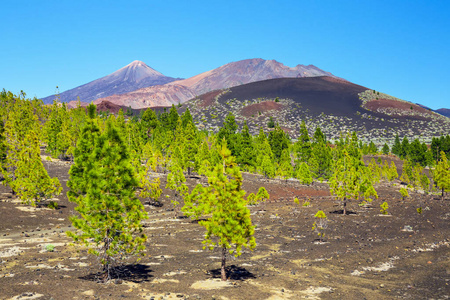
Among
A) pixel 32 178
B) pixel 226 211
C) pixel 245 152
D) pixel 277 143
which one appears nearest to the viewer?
pixel 226 211

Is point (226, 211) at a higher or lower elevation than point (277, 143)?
lower

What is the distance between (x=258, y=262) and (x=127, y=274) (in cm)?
850

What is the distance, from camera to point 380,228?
1324 inches

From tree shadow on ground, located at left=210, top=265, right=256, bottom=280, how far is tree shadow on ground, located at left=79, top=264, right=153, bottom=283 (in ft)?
12.1

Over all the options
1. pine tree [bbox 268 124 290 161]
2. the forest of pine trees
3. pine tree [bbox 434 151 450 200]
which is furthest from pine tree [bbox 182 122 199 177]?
pine tree [bbox 434 151 450 200]

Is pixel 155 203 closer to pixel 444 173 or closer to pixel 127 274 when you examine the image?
pixel 127 274

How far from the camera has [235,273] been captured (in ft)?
65.1

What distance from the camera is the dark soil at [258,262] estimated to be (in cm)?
1645

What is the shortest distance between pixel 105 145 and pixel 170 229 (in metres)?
19.2

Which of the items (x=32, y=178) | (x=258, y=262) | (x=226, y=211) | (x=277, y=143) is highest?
(x=277, y=143)

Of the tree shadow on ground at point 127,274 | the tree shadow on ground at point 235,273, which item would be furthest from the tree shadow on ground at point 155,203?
the tree shadow on ground at point 235,273

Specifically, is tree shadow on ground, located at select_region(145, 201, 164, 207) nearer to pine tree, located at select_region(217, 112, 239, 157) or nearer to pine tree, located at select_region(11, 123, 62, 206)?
pine tree, located at select_region(11, 123, 62, 206)

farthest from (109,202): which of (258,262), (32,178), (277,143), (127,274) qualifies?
(277,143)

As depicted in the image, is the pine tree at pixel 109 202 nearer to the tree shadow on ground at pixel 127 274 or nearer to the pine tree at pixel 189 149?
the tree shadow on ground at pixel 127 274
